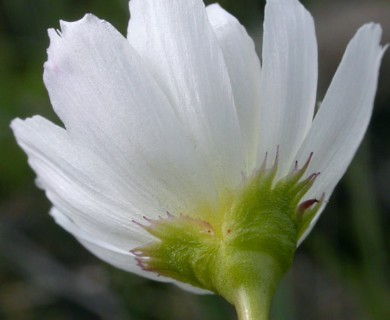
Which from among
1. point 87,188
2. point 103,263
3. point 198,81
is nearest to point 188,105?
point 198,81

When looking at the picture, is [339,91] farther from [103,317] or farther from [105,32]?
[103,317]

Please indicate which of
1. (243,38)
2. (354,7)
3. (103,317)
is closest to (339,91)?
(243,38)

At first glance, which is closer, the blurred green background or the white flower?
the white flower

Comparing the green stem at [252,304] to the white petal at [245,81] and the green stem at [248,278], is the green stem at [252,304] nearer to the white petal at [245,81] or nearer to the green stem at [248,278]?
the green stem at [248,278]

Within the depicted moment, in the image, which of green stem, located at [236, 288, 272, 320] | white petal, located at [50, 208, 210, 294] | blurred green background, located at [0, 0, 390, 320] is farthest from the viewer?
blurred green background, located at [0, 0, 390, 320]

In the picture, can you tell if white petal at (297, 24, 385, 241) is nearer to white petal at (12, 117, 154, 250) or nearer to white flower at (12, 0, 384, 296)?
white flower at (12, 0, 384, 296)

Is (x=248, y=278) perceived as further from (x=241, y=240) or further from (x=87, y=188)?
(x=87, y=188)

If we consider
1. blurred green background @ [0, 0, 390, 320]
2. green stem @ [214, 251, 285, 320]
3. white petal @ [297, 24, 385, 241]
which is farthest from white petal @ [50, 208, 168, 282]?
blurred green background @ [0, 0, 390, 320]
